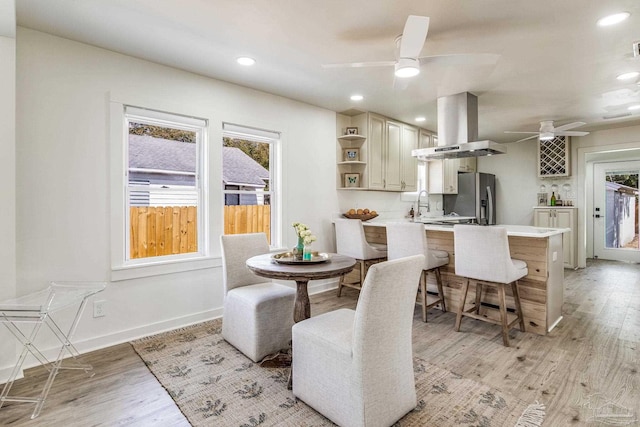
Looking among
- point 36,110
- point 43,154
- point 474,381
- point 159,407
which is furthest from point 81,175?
point 474,381

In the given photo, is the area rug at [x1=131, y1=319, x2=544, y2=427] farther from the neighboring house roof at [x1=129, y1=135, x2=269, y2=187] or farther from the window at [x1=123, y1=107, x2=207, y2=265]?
the neighboring house roof at [x1=129, y1=135, x2=269, y2=187]

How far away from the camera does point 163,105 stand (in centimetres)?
312

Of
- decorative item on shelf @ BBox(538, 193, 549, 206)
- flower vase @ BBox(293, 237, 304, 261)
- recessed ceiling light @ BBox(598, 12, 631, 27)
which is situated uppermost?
recessed ceiling light @ BBox(598, 12, 631, 27)

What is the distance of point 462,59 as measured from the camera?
89.0 inches

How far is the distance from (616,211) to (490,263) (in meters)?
6.08

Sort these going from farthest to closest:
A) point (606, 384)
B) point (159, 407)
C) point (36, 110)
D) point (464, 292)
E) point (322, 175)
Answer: point (322, 175), point (464, 292), point (36, 110), point (606, 384), point (159, 407)

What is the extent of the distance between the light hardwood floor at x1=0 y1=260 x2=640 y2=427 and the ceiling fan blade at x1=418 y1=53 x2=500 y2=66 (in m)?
2.23

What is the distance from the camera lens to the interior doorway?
6535 mm

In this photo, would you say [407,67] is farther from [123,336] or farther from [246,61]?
[123,336]

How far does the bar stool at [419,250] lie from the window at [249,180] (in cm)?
153

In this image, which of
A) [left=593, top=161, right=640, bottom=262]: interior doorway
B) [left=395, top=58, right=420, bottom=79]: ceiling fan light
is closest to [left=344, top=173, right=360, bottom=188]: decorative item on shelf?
[left=395, top=58, right=420, bottom=79]: ceiling fan light

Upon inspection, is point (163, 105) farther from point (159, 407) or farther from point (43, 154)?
point (159, 407)

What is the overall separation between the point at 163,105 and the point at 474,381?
138 inches

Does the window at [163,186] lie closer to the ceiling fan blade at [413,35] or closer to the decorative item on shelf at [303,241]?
the decorative item on shelf at [303,241]
